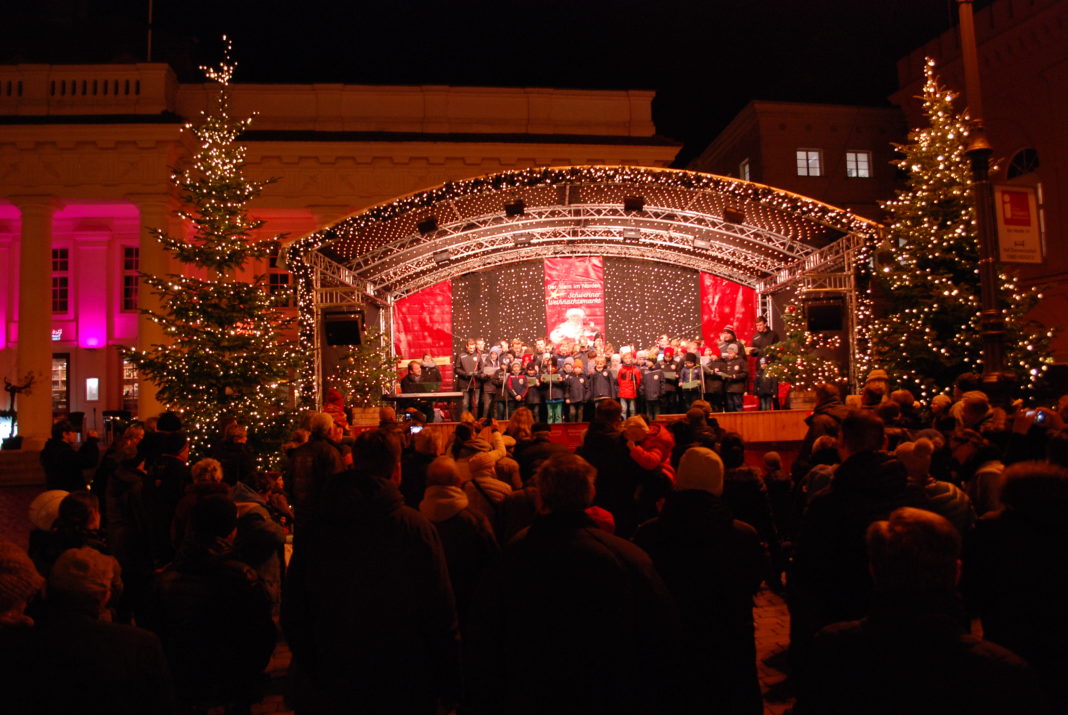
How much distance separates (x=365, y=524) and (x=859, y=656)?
1.91 metres

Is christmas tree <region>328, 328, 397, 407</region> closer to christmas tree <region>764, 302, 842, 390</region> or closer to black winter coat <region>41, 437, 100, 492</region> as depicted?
black winter coat <region>41, 437, 100, 492</region>

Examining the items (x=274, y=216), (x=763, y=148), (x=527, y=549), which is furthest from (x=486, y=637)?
(x=763, y=148)

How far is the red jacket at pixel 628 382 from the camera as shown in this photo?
18562mm

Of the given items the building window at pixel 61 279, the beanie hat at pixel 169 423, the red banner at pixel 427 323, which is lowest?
the beanie hat at pixel 169 423

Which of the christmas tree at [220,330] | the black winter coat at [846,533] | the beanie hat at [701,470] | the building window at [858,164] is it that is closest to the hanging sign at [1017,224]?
the black winter coat at [846,533]

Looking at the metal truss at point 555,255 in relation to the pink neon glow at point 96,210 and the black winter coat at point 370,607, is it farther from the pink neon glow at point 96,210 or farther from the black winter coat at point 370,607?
the black winter coat at point 370,607

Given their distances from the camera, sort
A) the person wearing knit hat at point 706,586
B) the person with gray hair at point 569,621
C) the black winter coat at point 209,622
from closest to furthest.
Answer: the person with gray hair at point 569,621, the person wearing knit hat at point 706,586, the black winter coat at point 209,622

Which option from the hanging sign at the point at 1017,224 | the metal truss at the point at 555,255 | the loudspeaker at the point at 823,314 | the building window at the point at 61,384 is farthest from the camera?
→ the building window at the point at 61,384

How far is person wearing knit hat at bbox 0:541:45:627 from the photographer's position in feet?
8.18

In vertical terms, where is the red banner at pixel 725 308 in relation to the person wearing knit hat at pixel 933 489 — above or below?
above

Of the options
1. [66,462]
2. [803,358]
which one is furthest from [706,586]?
[803,358]

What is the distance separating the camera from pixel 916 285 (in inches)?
560

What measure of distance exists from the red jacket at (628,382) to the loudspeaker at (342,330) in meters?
6.34

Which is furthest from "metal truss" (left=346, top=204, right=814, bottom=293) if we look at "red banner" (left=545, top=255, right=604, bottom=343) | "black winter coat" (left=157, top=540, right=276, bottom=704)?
"black winter coat" (left=157, top=540, right=276, bottom=704)
